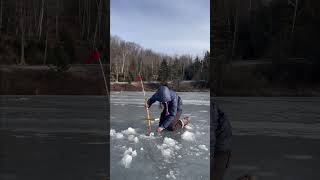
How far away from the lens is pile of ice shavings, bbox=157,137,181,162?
4.09 m

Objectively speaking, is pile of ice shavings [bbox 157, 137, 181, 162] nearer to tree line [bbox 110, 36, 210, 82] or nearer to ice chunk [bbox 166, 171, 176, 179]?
ice chunk [bbox 166, 171, 176, 179]

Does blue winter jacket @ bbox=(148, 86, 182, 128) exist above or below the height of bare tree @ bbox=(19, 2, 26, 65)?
below

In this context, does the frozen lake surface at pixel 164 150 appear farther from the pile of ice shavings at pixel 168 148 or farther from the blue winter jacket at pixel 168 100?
the blue winter jacket at pixel 168 100

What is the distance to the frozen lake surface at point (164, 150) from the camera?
11.3 feet

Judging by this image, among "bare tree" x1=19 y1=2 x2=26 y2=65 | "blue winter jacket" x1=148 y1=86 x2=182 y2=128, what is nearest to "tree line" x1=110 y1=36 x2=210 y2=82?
"blue winter jacket" x1=148 y1=86 x2=182 y2=128

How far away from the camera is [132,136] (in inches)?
195

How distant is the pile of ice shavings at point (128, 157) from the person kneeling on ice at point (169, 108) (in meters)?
0.89

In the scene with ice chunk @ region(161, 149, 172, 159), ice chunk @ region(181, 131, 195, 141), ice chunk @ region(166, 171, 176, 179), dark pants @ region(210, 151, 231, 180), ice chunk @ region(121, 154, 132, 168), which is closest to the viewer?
dark pants @ region(210, 151, 231, 180)

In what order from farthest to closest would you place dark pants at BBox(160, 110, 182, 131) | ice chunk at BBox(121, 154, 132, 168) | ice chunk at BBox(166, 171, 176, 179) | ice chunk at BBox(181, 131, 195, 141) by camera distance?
dark pants at BBox(160, 110, 182, 131) < ice chunk at BBox(181, 131, 195, 141) < ice chunk at BBox(121, 154, 132, 168) < ice chunk at BBox(166, 171, 176, 179)

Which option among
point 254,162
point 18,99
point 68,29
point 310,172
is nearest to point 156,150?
point 254,162

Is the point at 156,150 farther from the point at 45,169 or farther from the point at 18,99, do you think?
the point at 18,99

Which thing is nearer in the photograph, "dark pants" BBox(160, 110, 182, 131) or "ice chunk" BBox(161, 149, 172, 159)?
"ice chunk" BBox(161, 149, 172, 159)

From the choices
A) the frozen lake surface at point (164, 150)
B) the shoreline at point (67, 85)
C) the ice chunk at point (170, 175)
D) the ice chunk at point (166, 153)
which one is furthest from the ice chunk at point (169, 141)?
the shoreline at point (67, 85)

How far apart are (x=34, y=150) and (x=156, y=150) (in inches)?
63.6
